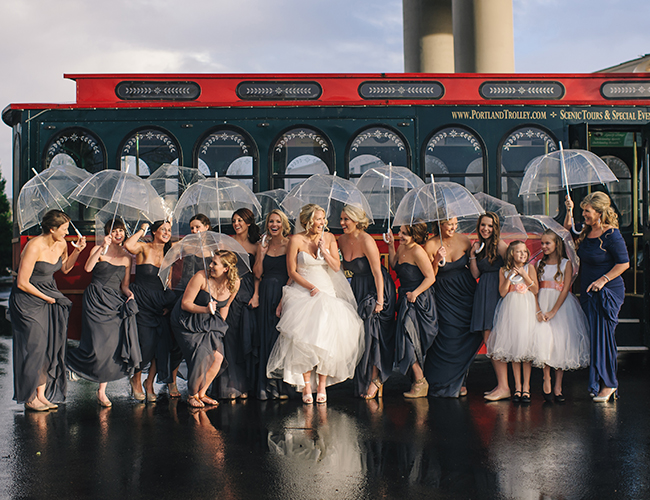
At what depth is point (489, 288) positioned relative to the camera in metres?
5.91

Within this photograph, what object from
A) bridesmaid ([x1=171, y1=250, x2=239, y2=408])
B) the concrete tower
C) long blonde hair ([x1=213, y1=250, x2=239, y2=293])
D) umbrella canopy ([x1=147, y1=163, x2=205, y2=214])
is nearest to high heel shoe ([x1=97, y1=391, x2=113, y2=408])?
bridesmaid ([x1=171, y1=250, x2=239, y2=408])

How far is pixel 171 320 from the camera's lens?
19.0ft

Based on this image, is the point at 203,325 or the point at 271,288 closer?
the point at 203,325

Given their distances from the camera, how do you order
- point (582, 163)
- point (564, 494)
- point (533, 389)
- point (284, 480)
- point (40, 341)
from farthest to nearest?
point (533, 389) < point (582, 163) < point (40, 341) < point (284, 480) < point (564, 494)

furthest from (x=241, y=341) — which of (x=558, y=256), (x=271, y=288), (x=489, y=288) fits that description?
(x=558, y=256)

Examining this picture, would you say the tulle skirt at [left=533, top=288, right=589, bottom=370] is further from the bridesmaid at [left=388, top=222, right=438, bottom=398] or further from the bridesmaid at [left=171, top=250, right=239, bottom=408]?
the bridesmaid at [left=171, top=250, right=239, bottom=408]

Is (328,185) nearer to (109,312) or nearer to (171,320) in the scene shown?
(171,320)

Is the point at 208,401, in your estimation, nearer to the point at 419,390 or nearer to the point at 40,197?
the point at 419,390

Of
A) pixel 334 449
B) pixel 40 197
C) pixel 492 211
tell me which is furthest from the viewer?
pixel 492 211

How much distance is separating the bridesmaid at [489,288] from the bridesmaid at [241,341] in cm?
222

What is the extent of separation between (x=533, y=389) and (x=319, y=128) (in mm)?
3957

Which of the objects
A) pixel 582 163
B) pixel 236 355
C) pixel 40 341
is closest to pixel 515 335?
pixel 582 163

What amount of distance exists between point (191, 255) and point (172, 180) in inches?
68.4

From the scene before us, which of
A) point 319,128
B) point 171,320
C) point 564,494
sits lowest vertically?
point 564,494
